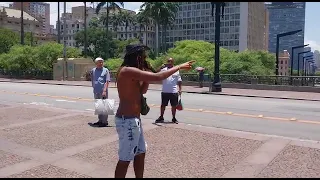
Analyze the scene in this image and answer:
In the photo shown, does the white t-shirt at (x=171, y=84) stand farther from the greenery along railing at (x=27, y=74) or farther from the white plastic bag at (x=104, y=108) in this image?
the greenery along railing at (x=27, y=74)

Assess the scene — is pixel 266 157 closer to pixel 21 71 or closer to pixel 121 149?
pixel 121 149

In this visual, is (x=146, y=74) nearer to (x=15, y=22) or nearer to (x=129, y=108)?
(x=129, y=108)

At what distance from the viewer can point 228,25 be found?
136750mm

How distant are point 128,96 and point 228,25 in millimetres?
137111

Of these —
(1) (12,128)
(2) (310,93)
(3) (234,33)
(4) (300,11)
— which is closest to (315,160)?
(1) (12,128)

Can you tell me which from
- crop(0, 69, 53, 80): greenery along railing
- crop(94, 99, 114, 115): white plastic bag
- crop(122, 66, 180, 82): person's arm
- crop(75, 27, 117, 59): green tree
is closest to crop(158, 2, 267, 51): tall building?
crop(75, 27, 117, 59): green tree

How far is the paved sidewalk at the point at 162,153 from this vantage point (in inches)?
210

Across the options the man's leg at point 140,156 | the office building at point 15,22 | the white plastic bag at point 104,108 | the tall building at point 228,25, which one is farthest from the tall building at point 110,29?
the man's leg at point 140,156

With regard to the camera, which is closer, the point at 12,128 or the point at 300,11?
the point at 12,128

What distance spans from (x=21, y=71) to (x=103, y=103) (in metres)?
36.5

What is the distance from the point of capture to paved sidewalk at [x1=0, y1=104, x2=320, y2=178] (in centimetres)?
532

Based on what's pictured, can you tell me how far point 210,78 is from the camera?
26812 millimetres

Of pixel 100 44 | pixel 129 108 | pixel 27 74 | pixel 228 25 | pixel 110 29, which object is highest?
pixel 228 25

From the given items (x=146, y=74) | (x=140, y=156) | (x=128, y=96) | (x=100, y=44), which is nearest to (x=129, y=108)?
(x=128, y=96)
